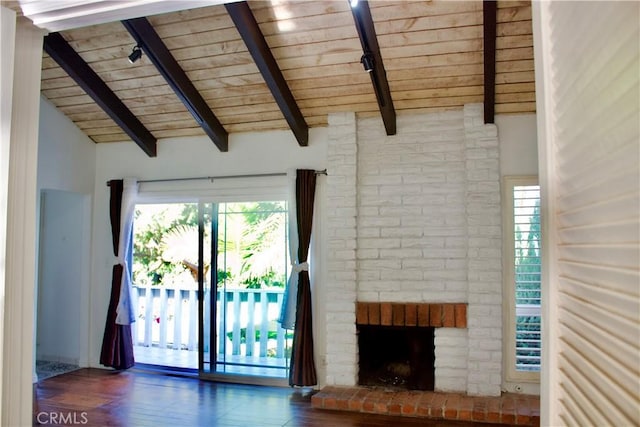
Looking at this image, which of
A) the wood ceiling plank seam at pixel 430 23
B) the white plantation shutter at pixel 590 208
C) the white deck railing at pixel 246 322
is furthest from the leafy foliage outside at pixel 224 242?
the white plantation shutter at pixel 590 208

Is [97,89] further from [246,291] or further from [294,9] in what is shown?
[246,291]

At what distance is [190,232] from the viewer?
218 inches

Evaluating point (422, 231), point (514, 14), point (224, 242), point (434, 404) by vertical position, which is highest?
point (514, 14)

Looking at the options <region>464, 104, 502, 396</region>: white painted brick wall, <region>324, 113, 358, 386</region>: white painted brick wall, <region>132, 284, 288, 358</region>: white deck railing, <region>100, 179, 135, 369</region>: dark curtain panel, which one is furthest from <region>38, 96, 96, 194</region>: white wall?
<region>464, 104, 502, 396</region>: white painted brick wall

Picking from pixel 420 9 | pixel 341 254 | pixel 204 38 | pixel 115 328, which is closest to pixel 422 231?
pixel 341 254

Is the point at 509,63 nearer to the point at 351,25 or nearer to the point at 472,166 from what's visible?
the point at 472,166

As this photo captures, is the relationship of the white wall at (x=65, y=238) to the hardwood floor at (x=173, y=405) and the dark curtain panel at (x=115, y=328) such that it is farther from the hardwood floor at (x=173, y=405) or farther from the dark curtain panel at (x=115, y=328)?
the hardwood floor at (x=173, y=405)

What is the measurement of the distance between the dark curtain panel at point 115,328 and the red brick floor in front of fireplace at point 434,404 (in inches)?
90.4

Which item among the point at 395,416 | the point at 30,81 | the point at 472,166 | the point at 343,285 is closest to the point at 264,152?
the point at 343,285

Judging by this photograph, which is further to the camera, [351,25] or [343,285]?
[343,285]

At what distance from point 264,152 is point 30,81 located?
3948 millimetres

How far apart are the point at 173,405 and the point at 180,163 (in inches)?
96.8

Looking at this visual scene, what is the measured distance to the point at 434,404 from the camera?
4.09 m

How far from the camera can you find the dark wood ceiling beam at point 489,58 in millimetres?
3299
